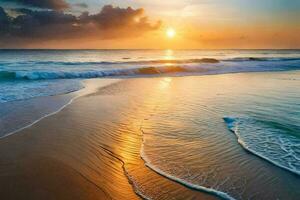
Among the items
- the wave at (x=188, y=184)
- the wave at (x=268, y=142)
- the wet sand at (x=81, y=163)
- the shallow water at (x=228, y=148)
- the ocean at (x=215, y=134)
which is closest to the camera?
the wave at (x=188, y=184)

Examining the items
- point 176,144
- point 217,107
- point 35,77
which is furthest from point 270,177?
point 35,77

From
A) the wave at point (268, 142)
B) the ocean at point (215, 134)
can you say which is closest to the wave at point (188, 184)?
the ocean at point (215, 134)

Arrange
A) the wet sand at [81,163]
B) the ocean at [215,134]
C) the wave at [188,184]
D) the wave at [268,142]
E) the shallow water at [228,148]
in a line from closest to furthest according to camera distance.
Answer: the wave at [188,184]
the wet sand at [81,163]
the shallow water at [228,148]
the ocean at [215,134]
the wave at [268,142]

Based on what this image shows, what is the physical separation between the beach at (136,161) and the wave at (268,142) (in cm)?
13

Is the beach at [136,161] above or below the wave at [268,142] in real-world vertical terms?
below

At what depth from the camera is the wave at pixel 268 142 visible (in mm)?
4988

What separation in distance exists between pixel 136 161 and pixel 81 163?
966 mm

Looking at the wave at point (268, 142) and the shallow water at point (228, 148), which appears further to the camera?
the wave at point (268, 142)

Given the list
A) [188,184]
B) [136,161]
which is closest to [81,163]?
[136,161]

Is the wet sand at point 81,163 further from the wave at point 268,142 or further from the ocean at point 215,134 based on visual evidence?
the wave at point 268,142

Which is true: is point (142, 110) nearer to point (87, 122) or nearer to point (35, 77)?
point (87, 122)

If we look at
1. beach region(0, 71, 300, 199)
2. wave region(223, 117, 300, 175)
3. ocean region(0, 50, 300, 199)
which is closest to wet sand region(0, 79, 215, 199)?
beach region(0, 71, 300, 199)

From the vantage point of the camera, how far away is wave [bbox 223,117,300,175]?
4988 mm

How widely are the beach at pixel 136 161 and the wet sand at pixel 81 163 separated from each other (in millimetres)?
13
